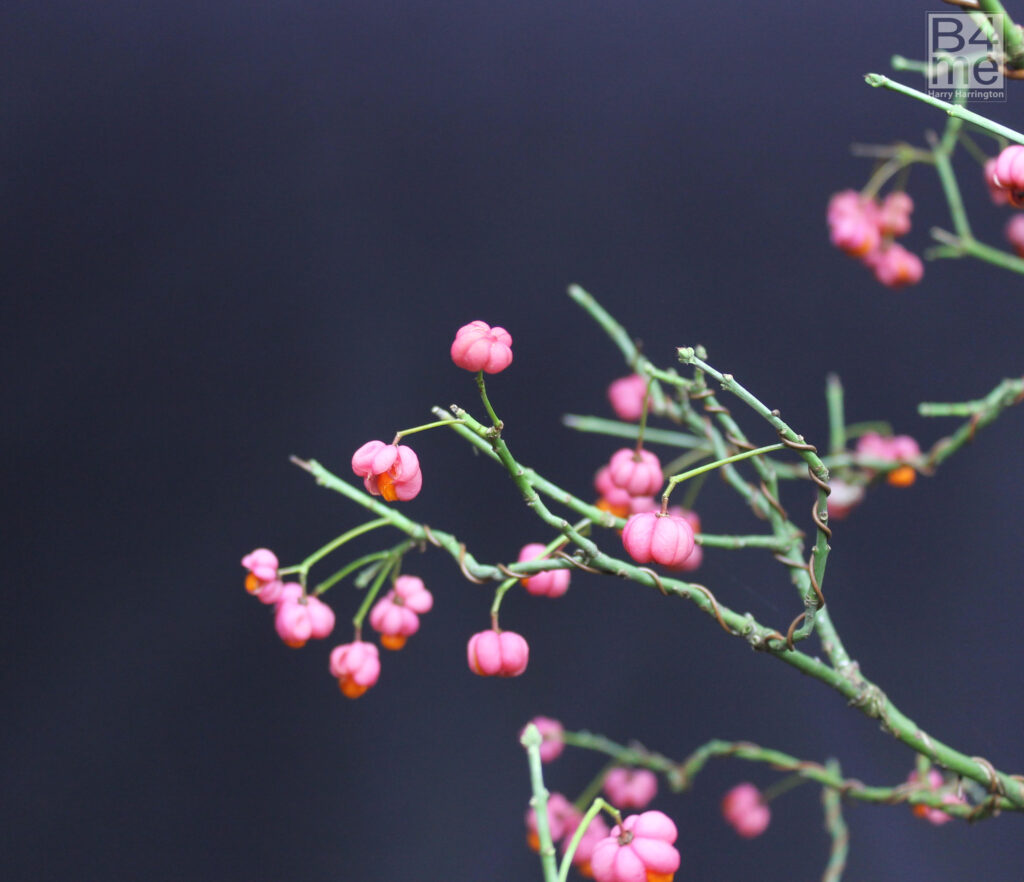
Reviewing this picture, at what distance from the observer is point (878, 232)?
1.06 m

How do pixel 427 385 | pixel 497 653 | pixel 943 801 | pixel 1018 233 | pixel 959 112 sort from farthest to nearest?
1. pixel 427 385
2. pixel 1018 233
3. pixel 943 801
4. pixel 497 653
5. pixel 959 112

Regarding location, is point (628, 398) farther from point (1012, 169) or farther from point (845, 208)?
point (1012, 169)

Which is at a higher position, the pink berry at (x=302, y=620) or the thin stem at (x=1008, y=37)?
the thin stem at (x=1008, y=37)

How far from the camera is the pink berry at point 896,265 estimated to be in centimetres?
106

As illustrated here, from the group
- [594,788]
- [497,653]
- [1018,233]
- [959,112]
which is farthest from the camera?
[594,788]

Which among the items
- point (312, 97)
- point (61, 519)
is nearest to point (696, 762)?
point (61, 519)

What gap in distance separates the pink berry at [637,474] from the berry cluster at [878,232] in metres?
0.48

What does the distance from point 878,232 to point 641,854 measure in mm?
763

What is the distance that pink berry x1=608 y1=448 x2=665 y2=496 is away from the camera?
0.69m

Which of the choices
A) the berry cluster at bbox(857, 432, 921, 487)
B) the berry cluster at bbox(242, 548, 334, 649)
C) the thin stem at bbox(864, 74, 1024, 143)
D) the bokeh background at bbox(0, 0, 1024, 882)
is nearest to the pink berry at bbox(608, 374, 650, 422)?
the berry cluster at bbox(857, 432, 921, 487)

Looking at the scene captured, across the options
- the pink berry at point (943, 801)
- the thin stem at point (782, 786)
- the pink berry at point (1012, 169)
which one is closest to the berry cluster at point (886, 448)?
the pink berry at point (943, 801)

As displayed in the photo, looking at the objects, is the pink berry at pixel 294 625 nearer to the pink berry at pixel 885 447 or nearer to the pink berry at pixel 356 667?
the pink berry at pixel 356 667

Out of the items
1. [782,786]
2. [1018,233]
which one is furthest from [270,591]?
[782,786]

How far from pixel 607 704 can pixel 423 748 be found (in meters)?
0.27
